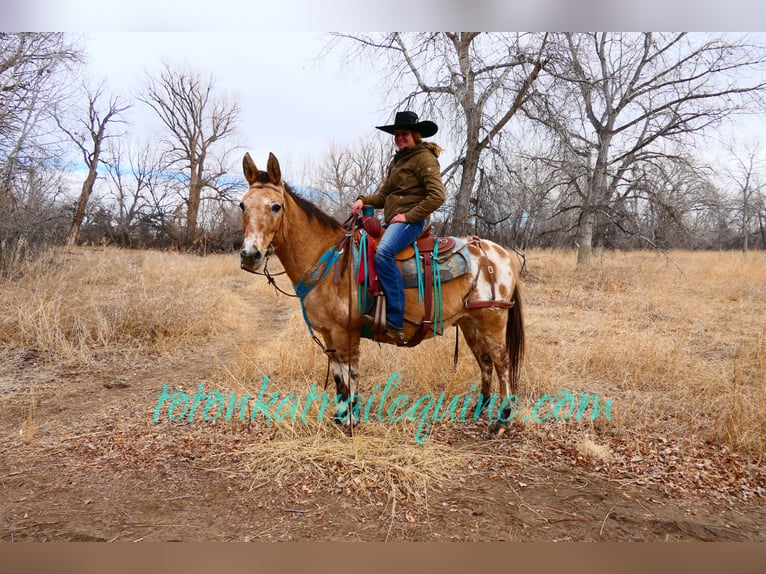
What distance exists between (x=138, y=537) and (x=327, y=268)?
6.09 feet

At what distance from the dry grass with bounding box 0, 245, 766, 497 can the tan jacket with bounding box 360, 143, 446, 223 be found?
5.53 feet

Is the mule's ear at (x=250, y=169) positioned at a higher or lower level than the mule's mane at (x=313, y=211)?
higher

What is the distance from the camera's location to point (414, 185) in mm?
2773

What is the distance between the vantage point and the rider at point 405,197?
8.65 ft

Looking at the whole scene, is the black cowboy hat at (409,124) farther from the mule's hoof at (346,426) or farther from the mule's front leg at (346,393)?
the mule's hoof at (346,426)

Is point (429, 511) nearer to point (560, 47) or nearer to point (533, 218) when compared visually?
point (560, 47)

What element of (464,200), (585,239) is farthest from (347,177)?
(585,239)

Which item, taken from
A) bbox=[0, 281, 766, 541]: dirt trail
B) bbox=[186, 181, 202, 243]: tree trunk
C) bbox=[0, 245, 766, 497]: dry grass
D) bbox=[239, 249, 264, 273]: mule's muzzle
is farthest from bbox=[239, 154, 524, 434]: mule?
bbox=[186, 181, 202, 243]: tree trunk

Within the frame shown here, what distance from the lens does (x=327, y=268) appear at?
2.73 m

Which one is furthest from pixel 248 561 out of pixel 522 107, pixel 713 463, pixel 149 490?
pixel 522 107

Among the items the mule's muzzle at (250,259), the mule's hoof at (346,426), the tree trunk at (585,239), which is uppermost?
the tree trunk at (585,239)

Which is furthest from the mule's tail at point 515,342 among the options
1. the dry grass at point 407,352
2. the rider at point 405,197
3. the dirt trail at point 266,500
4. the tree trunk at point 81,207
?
the tree trunk at point 81,207

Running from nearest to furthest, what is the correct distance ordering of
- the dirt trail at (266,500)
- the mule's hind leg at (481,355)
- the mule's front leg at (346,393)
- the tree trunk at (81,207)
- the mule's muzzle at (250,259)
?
1. the dirt trail at (266,500)
2. the mule's muzzle at (250,259)
3. the mule's front leg at (346,393)
4. the mule's hind leg at (481,355)
5. the tree trunk at (81,207)

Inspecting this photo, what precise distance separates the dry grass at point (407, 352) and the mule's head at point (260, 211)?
1420 millimetres
